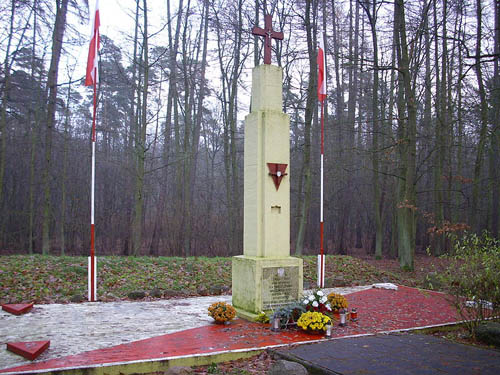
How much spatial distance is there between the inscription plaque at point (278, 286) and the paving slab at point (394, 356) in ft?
5.18

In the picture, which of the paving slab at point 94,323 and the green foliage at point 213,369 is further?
the paving slab at point 94,323

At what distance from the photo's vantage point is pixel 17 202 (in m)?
21.4

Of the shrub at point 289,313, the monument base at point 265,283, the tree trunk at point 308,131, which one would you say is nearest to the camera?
the shrub at point 289,313

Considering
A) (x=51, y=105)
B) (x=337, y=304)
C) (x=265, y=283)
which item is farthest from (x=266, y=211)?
(x=51, y=105)

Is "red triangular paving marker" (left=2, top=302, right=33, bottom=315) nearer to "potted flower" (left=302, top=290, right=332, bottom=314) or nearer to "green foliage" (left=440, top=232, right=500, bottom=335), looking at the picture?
"potted flower" (left=302, top=290, right=332, bottom=314)

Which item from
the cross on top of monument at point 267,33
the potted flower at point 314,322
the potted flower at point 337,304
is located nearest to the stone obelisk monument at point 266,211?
the cross on top of monument at point 267,33

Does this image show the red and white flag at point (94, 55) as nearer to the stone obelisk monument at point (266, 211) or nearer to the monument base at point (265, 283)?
the stone obelisk monument at point (266, 211)

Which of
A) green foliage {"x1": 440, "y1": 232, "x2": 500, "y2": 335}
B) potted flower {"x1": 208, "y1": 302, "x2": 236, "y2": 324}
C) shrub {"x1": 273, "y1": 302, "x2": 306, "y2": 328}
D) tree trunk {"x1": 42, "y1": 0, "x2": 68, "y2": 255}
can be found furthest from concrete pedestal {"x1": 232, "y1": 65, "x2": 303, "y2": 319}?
tree trunk {"x1": 42, "y1": 0, "x2": 68, "y2": 255}

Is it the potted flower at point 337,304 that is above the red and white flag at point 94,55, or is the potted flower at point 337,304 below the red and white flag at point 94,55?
below

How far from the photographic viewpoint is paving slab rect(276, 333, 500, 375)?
494 cm

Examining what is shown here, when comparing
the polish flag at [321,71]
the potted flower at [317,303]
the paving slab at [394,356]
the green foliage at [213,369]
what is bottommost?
the green foliage at [213,369]

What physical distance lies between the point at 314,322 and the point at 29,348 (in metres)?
3.88

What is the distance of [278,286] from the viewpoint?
7723 mm

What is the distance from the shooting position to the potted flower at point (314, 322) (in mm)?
6648
